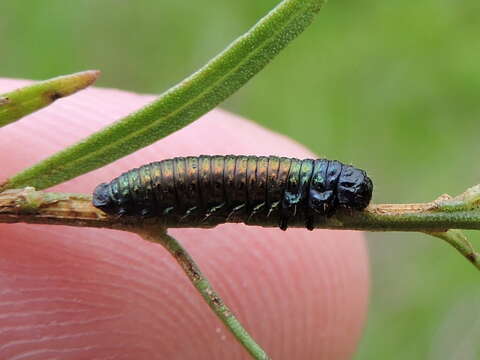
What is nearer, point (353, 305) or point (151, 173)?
point (151, 173)

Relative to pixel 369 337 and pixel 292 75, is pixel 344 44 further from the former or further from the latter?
pixel 369 337

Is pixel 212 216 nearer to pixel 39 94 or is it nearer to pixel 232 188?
pixel 232 188

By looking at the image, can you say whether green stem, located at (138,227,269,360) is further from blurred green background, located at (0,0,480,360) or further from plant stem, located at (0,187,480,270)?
blurred green background, located at (0,0,480,360)

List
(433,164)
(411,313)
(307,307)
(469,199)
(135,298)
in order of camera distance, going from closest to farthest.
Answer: (469,199)
(135,298)
(307,307)
(411,313)
(433,164)

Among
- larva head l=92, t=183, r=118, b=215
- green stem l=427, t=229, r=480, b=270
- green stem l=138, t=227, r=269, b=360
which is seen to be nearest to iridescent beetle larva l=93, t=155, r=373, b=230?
larva head l=92, t=183, r=118, b=215

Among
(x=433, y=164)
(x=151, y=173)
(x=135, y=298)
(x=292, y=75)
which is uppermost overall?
(x=292, y=75)

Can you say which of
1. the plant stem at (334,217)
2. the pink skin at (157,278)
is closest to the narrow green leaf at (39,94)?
the plant stem at (334,217)

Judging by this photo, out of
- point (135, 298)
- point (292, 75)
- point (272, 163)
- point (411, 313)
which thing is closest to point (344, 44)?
point (292, 75)
